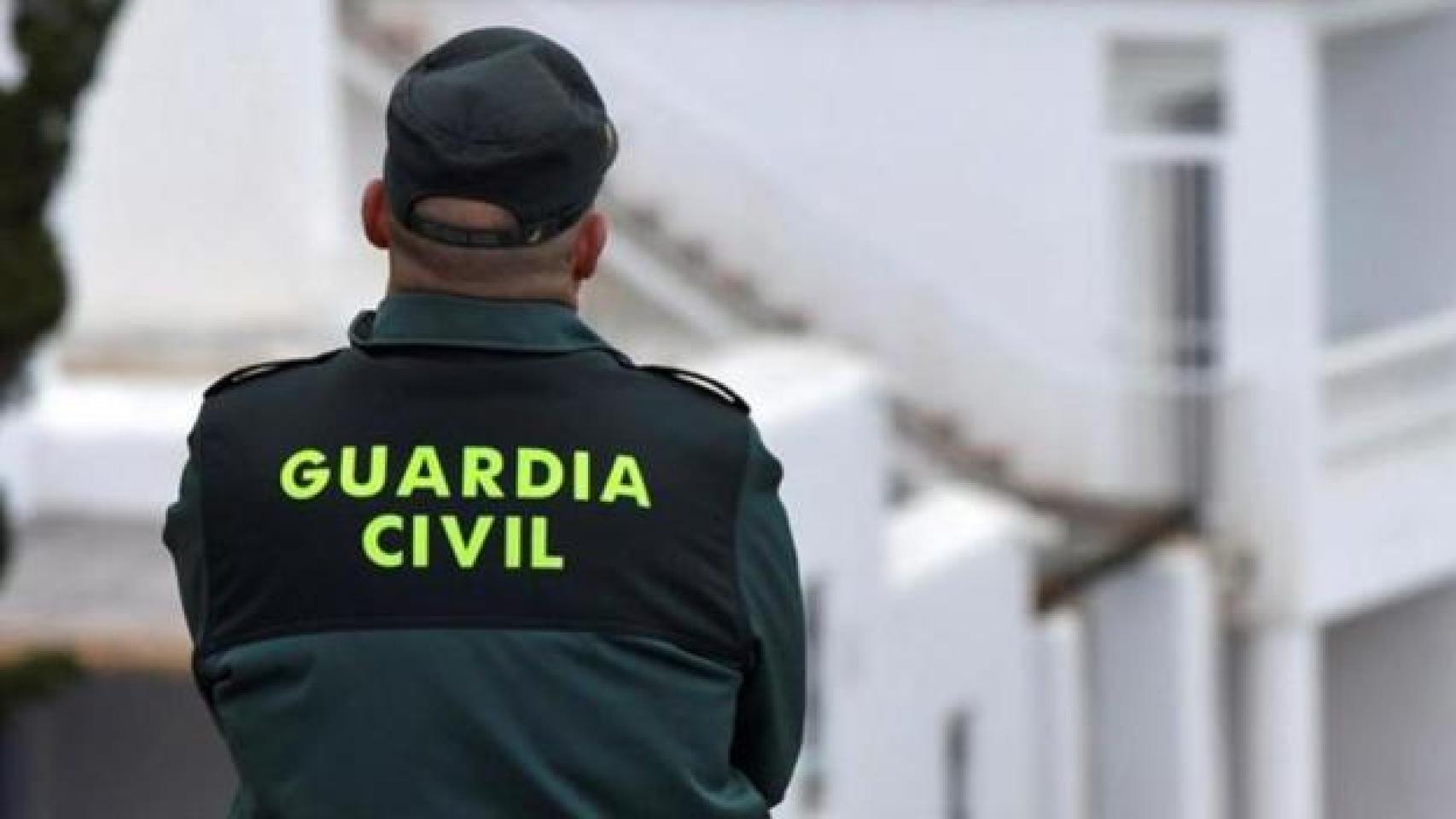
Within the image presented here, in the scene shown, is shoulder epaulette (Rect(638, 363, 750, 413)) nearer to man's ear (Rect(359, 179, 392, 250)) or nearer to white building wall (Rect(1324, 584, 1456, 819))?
man's ear (Rect(359, 179, 392, 250))

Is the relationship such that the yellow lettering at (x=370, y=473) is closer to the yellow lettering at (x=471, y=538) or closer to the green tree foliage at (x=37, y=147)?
the yellow lettering at (x=471, y=538)

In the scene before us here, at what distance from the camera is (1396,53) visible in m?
20.2

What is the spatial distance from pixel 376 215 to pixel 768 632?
494mm

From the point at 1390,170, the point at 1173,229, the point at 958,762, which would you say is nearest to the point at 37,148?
the point at 958,762

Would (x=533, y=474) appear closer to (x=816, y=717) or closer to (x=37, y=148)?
(x=37, y=148)

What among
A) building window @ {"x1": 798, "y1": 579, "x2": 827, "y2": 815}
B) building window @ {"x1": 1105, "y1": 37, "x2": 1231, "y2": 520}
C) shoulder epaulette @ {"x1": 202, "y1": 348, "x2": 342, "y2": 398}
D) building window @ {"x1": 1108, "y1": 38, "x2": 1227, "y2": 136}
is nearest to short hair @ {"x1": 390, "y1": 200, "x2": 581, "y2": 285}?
shoulder epaulette @ {"x1": 202, "y1": 348, "x2": 342, "y2": 398}

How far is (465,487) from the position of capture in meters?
2.94

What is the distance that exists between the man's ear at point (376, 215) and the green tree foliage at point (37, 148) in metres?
6.26

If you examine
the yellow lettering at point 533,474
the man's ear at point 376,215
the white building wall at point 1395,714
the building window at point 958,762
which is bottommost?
the white building wall at point 1395,714

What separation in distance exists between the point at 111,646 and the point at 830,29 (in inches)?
337

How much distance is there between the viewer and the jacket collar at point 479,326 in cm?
301

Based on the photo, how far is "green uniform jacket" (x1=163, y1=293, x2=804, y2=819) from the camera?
2.92m

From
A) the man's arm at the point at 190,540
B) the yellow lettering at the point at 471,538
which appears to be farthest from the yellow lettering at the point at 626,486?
the man's arm at the point at 190,540

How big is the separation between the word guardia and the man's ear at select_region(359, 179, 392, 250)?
0.22m
